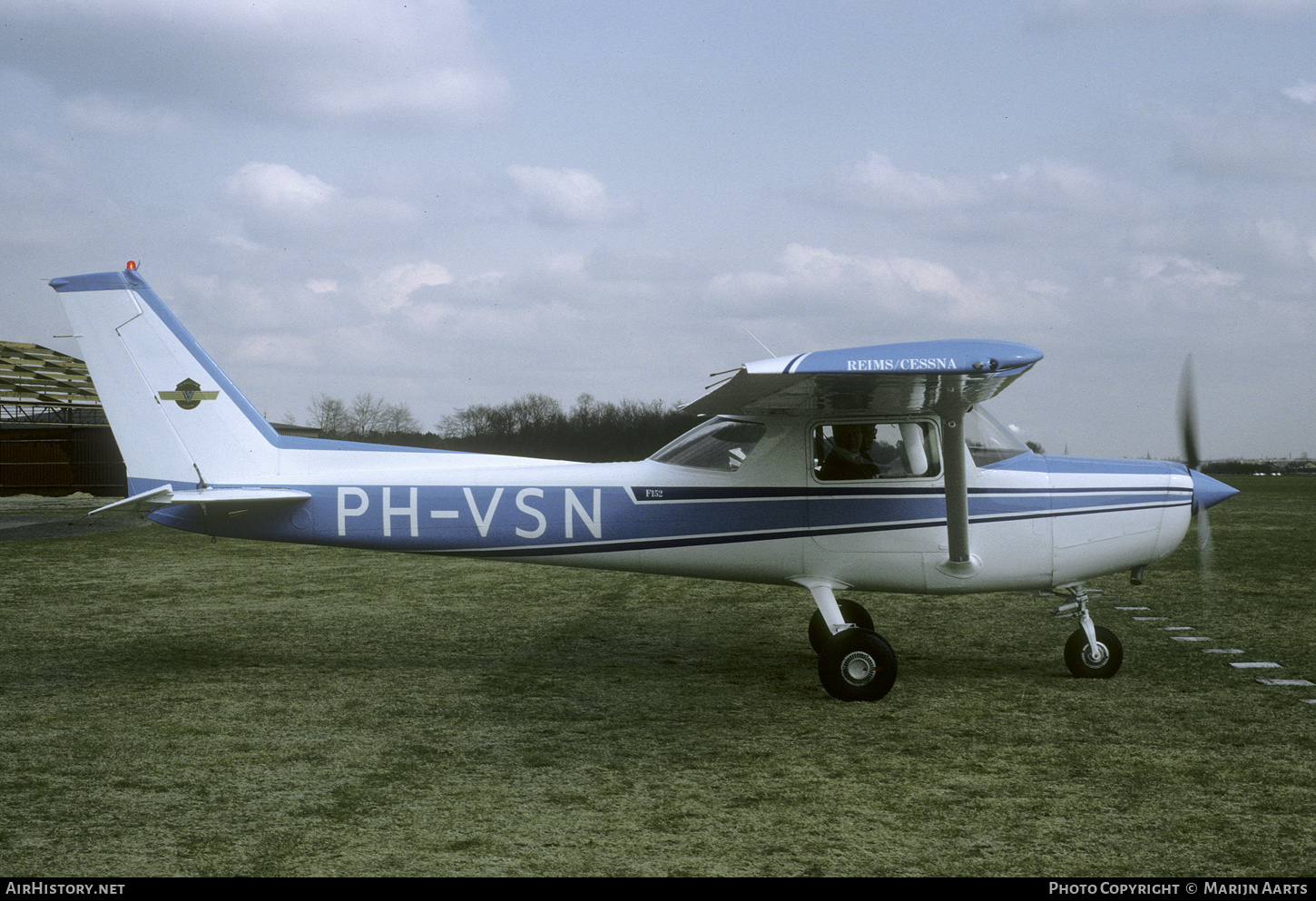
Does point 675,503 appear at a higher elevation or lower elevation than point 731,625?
higher

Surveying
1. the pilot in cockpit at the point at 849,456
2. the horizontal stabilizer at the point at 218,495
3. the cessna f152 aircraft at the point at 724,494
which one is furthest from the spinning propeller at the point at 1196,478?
the horizontal stabilizer at the point at 218,495

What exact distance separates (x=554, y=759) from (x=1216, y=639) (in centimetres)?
658

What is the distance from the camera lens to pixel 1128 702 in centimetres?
639

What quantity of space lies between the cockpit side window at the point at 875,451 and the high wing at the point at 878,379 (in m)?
0.17

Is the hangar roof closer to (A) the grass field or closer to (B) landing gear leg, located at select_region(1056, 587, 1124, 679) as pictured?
(A) the grass field

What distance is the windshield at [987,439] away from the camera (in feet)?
23.1

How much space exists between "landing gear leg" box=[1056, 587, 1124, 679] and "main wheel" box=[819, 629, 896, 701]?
157cm

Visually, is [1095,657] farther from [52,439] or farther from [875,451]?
[52,439]

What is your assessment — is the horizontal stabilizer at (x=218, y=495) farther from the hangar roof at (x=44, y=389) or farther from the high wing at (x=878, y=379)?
the hangar roof at (x=44, y=389)

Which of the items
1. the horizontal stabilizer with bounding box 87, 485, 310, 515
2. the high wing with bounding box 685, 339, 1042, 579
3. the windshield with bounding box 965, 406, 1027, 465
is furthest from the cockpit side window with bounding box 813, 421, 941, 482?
the horizontal stabilizer with bounding box 87, 485, 310, 515

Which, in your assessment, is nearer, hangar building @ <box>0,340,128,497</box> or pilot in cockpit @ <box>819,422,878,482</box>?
pilot in cockpit @ <box>819,422,878,482</box>

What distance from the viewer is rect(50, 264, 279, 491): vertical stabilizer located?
7324 mm
